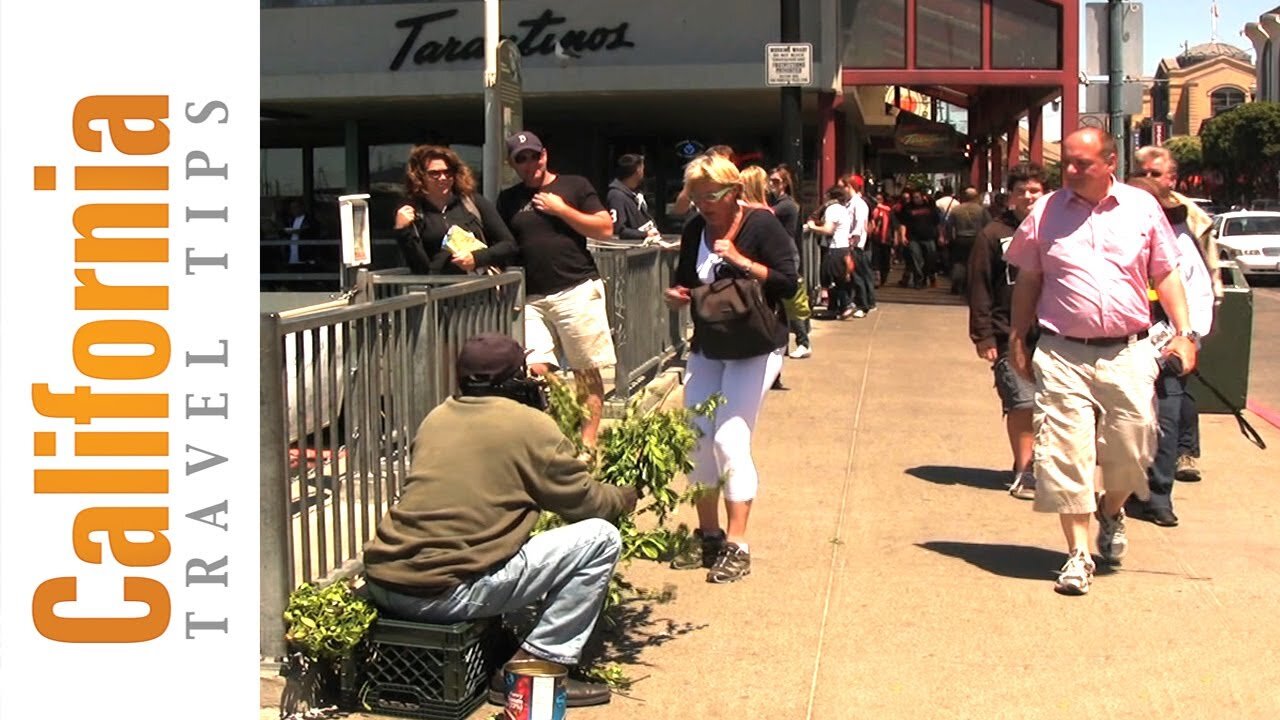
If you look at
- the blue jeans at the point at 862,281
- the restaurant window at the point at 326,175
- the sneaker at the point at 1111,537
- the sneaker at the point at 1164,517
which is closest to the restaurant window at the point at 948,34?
the blue jeans at the point at 862,281

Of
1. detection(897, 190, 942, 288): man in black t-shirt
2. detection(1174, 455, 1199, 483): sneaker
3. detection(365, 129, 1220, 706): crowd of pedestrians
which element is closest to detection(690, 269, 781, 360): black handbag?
detection(365, 129, 1220, 706): crowd of pedestrians

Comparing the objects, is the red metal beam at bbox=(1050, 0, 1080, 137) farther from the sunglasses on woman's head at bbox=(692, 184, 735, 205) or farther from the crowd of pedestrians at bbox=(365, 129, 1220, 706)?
the sunglasses on woman's head at bbox=(692, 184, 735, 205)

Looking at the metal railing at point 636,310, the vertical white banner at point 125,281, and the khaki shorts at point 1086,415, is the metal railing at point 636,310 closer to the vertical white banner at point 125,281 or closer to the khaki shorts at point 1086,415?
the khaki shorts at point 1086,415

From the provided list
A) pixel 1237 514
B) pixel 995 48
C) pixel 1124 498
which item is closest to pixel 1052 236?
pixel 1124 498

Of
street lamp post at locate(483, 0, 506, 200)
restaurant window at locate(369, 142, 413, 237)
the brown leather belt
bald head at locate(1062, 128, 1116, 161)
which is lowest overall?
the brown leather belt

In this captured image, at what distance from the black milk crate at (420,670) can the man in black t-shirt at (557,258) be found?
2.74 m

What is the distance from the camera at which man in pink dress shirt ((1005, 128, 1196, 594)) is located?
5.89 meters

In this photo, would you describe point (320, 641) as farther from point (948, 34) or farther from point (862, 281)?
point (948, 34)

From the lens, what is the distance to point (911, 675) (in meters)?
5.13

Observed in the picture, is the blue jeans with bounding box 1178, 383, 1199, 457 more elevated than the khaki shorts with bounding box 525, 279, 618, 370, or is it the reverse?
the khaki shorts with bounding box 525, 279, 618, 370

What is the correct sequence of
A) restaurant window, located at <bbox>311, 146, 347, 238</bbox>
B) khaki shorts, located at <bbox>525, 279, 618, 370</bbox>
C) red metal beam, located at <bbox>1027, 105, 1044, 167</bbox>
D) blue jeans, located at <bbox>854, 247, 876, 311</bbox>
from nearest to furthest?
khaki shorts, located at <bbox>525, 279, 618, 370</bbox> < blue jeans, located at <bbox>854, 247, 876, 311</bbox> < red metal beam, located at <bbox>1027, 105, 1044, 167</bbox> < restaurant window, located at <bbox>311, 146, 347, 238</bbox>

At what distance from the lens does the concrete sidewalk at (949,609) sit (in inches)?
194

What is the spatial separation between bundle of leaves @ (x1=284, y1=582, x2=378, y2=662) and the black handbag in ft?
6.83

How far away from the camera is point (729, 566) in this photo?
20.5ft
